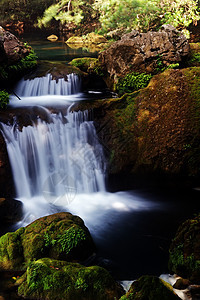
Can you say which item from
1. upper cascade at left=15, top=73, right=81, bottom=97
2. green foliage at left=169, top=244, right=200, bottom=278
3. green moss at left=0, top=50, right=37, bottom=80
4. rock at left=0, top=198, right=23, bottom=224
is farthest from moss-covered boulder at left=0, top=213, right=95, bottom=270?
green moss at left=0, top=50, right=37, bottom=80

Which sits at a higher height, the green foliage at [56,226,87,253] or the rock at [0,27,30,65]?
the rock at [0,27,30,65]

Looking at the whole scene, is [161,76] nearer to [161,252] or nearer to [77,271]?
[161,252]

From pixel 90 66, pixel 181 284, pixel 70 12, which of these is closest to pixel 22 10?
pixel 70 12

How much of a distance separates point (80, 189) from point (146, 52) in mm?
5126

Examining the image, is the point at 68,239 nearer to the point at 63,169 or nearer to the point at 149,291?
the point at 149,291

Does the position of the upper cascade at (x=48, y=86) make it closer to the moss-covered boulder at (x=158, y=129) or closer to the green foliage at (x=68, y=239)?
the moss-covered boulder at (x=158, y=129)

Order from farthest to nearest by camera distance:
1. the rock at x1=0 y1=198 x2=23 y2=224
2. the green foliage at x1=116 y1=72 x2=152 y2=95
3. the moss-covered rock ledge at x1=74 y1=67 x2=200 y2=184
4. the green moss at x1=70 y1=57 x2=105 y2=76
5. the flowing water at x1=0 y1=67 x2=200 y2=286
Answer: the green moss at x1=70 y1=57 x2=105 y2=76 < the green foliage at x1=116 y1=72 x2=152 y2=95 < the moss-covered rock ledge at x1=74 y1=67 x2=200 y2=184 < the rock at x1=0 y1=198 x2=23 y2=224 < the flowing water at x1=0 y1=67 x2=200 y2=286

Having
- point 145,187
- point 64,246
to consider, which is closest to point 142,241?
point 64,246

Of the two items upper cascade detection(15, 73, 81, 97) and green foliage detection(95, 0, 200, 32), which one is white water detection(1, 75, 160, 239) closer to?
upper cascade detection(15, 73, 81, 97)

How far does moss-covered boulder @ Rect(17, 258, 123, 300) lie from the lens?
388 centimetres

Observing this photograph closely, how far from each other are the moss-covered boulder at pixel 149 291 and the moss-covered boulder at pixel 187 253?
34.0 inches

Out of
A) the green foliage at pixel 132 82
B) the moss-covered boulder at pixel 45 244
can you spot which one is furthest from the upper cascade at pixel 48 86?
the moss-covered boulder at pixel 45 244

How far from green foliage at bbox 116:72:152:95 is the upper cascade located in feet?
5.80

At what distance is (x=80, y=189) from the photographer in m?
7.44
